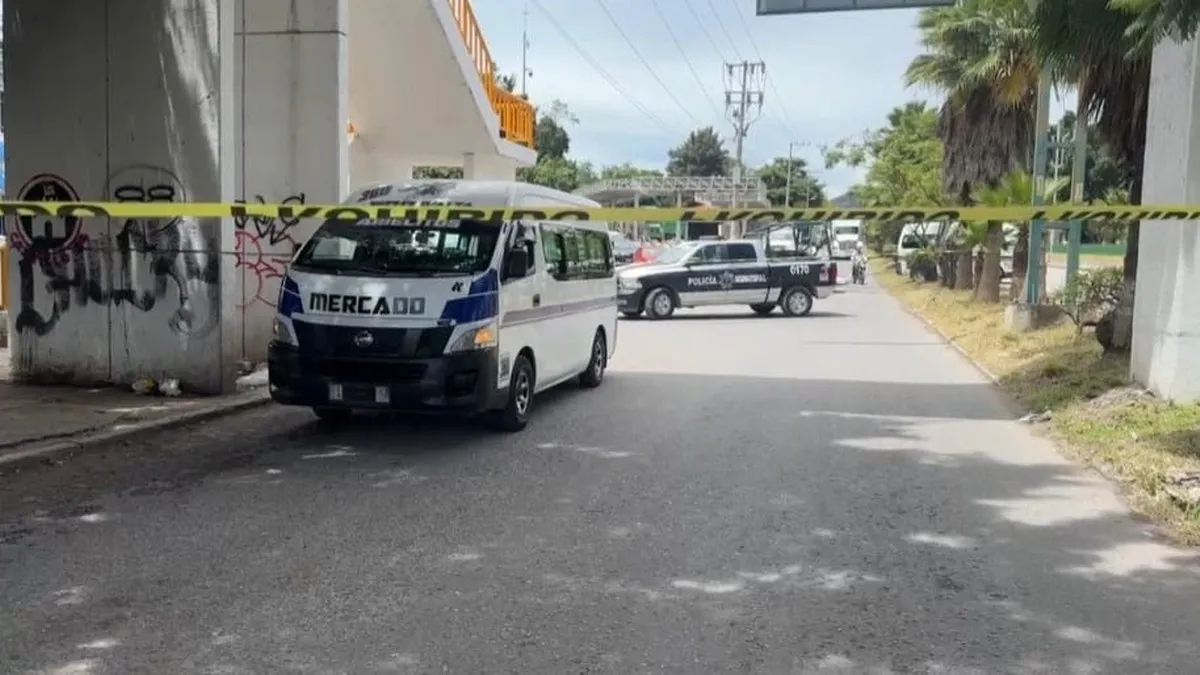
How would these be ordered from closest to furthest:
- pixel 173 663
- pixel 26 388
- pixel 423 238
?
pixel 173 663
pixel 423 238
pixel 26 388

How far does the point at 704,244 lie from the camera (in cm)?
2366

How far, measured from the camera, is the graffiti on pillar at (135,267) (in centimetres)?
1090

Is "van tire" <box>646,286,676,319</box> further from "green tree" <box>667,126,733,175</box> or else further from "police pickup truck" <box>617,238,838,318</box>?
"green tree" <box>667,126,733,175</box>

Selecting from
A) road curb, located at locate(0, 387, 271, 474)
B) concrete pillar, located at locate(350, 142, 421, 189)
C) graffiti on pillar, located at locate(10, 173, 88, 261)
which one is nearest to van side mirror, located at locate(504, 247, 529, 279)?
road curb, located at locate(0, 387, 271, 474)

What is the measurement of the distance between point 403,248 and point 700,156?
116 m

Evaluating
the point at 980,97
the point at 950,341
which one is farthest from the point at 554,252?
the point at 980,97

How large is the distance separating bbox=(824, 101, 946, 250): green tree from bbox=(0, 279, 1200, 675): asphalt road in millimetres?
21444

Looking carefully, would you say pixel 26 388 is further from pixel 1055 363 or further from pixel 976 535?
pixel 1055 363

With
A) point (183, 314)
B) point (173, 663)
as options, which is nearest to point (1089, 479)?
point (173, 663)

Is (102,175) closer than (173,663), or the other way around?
(173,663)

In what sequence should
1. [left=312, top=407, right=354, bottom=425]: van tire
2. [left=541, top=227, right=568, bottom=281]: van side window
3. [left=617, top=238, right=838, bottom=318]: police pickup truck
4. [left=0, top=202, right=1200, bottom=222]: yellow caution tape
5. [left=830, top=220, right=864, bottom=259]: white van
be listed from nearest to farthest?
1. [left=0, top=202, right=1200, bottom=222]: yellow caution tape
2. [left=312, top=407, right=354, bottom=425]: van tire
3. [left=541, top=227, right=568, bottom=281]: van side window
4. [left=617, top=238, right=838, bottom=318]: police pickup truck
5. [left=830, top=220, right=864, bottom=259]: white van

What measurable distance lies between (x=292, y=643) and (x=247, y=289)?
992 centimetres

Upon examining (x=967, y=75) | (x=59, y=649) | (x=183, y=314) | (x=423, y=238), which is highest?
(x=967, y=75)

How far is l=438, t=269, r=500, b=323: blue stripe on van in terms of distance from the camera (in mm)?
8594
